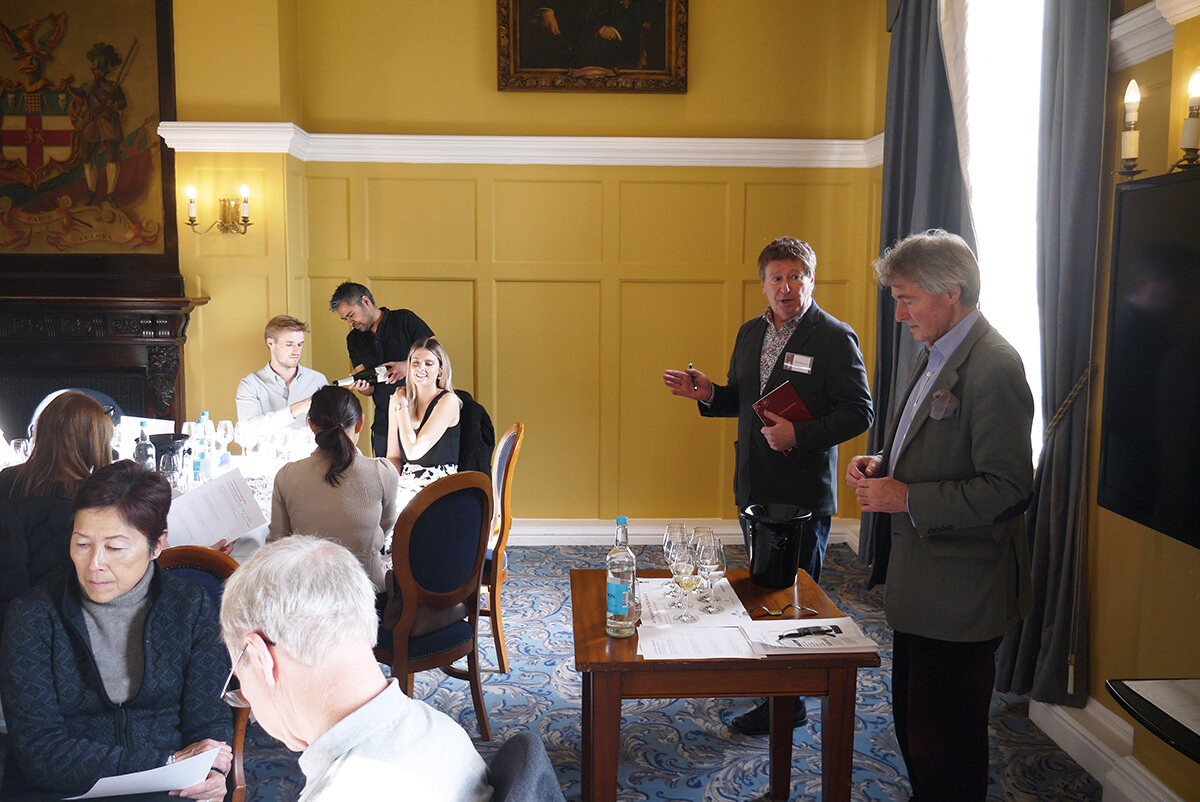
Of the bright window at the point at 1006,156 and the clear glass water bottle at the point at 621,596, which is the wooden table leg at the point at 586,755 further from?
the bright window at the point at 1006,156

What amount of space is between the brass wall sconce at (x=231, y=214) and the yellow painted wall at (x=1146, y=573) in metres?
4.73

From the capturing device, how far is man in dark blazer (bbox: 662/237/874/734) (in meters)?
3.45

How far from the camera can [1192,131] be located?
2471mm

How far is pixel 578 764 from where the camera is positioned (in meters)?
3.34

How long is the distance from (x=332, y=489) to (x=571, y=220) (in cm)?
335

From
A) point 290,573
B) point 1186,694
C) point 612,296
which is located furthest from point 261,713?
point 612,296

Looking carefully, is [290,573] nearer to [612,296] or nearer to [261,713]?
[261,713]

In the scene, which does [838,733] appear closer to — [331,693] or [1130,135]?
[331,693]

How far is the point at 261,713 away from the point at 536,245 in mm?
4930

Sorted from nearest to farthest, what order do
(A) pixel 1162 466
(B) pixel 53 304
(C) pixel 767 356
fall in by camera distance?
(A) pixel 1162 466 → (C) pixel 767 356 → (B) pixel 53 304

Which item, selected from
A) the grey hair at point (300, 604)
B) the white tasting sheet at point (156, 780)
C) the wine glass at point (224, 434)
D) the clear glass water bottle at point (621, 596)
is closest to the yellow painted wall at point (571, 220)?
the wine glass at point (224, 434)

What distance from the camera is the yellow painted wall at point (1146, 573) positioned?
2727mm

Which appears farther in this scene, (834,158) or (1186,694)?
(834,158)

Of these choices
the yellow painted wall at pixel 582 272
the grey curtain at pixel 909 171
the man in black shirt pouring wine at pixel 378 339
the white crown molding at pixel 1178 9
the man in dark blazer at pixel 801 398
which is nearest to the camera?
the white crown molding at pixel 1178 9
